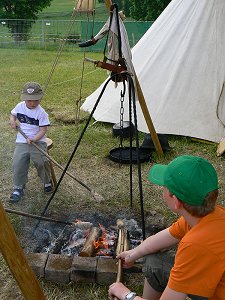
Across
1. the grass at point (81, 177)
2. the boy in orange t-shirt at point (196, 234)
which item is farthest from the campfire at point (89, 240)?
the boy in orange t-shirt at point (196, 234)

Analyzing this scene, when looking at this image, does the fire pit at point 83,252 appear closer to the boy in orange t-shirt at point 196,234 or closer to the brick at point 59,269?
the brick at point 59,269

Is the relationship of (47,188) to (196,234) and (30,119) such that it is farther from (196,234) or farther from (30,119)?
(196,234)

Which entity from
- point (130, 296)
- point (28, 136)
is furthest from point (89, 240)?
point (28, 136)

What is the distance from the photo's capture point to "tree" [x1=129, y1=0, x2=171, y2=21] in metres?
21.9

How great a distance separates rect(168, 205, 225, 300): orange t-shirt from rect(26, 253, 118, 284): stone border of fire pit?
1.11 m

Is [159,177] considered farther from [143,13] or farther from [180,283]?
[143,13]

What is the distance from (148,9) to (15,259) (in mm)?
22191

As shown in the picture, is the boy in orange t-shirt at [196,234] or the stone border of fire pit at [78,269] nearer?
the boy in orange t-shirt at [196,234]

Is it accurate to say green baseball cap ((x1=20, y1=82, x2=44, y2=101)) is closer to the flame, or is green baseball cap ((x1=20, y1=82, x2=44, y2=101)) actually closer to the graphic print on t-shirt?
the graphic print on t-shirt

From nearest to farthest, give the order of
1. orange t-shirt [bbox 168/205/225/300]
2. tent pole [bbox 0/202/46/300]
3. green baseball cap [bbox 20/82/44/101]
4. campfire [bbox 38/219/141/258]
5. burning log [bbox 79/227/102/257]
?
orange t-shirt [bbox 168/205/225/300], tent pole [bbox 0/202/46/300], burning log [bbox 79/227/102/257], campfire [bbox 38/219/141/258], green baseball cap [bbox 20/82/44/101]

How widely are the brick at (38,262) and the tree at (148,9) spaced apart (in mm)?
20922

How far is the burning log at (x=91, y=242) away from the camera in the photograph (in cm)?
Result: 286

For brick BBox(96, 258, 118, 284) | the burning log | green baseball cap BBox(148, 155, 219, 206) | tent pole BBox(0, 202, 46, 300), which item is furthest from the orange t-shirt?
the burning log

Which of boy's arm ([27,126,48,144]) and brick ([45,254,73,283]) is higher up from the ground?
boy's arm ([27,126,48,144])
